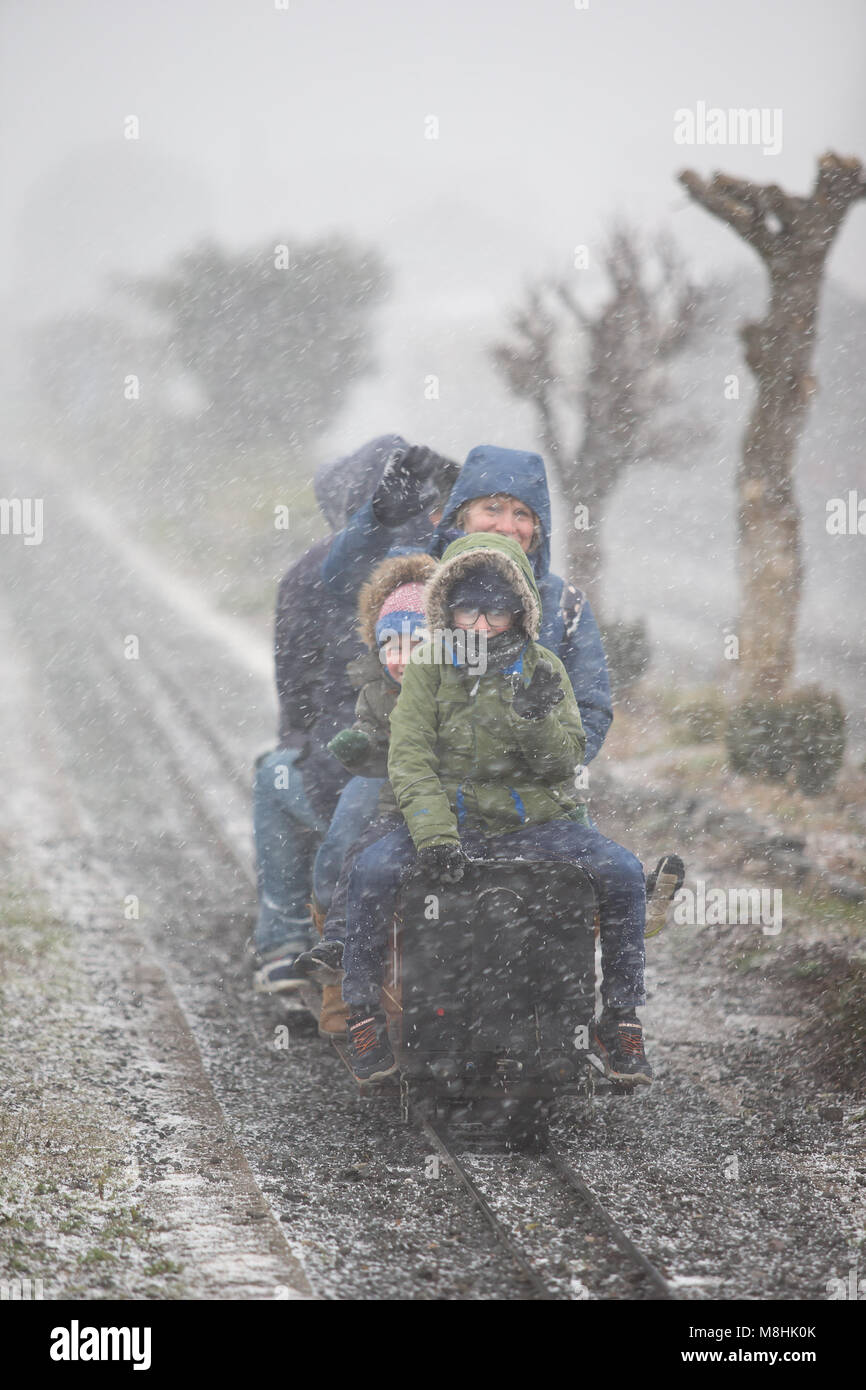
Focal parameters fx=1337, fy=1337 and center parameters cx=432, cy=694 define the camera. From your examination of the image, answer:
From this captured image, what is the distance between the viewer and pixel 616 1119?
5.08 m

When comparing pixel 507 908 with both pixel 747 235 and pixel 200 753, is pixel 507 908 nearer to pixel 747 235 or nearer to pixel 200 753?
pixel 747 235

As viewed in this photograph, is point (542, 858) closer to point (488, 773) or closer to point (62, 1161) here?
point (488, 773)

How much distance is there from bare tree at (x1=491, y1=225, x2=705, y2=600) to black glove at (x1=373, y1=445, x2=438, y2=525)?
6.78m

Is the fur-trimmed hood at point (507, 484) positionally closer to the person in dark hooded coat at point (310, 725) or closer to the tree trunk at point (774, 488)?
the person in dark hooded coat at point (310, 725)

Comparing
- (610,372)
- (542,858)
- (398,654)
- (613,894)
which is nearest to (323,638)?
(398,654)

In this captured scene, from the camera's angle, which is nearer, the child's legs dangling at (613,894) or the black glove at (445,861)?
the black glove at (445,861)

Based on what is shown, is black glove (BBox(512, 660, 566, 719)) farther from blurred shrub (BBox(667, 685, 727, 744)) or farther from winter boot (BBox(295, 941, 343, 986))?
blurred shrub (BBox(667, 685, 727, 744))

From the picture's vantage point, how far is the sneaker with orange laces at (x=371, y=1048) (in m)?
4.61

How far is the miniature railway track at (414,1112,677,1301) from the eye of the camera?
3.77 meters

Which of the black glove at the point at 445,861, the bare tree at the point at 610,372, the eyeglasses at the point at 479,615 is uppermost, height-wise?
the bare tree at the point at 610,372

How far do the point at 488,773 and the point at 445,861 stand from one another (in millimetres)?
408

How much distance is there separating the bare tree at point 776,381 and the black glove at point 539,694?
5.03m

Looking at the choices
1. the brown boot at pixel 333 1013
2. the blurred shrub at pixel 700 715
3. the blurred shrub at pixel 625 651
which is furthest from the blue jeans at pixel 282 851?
the blurred shrub at pixel 625 651

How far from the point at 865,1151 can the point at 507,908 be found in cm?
167
